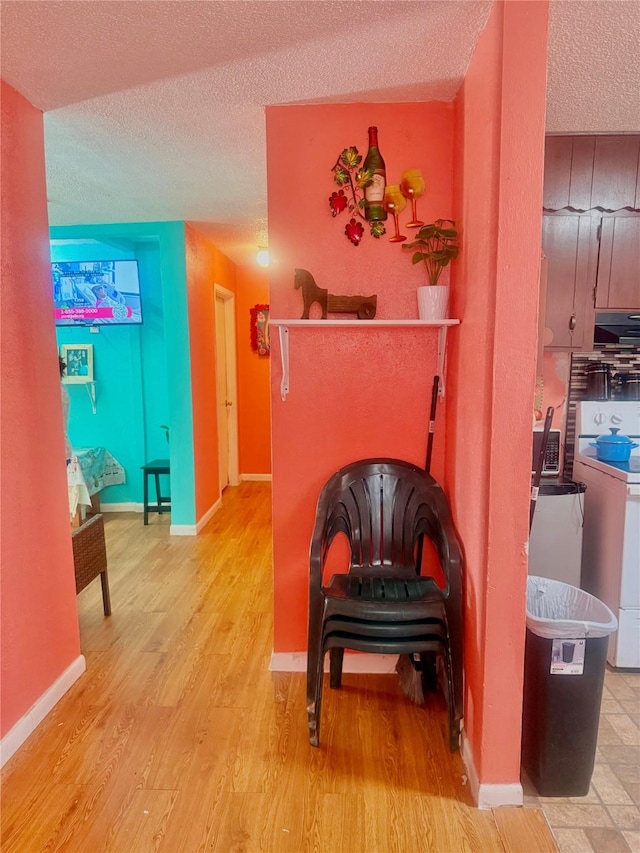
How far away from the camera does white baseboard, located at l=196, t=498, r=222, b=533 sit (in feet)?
13.9

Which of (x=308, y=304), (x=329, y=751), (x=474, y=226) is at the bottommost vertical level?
(x=329, y=751)

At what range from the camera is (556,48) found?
1692mm

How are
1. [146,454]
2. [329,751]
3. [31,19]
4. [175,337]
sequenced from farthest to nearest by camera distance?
[146,454] → [175,337] → [329,751] → [31,19]

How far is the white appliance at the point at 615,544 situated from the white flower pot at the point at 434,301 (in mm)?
1104

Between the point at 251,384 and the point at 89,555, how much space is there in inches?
131

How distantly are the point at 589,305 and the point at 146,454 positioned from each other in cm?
378

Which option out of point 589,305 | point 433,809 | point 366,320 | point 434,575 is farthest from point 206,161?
point 433,809

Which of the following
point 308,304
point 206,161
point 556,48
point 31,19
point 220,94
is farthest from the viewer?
point 206,161

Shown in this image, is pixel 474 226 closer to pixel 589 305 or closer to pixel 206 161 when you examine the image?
pixel 589 305

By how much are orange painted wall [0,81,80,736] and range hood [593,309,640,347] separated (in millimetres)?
2568

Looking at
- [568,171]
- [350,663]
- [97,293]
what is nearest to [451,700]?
[350,663]

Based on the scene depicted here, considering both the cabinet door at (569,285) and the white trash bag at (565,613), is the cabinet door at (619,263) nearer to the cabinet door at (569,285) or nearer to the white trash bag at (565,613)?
the cabinet door at (569,285)

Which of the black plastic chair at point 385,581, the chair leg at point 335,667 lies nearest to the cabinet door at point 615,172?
the black plastic chair at point 385,581

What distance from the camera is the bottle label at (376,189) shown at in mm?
2096
